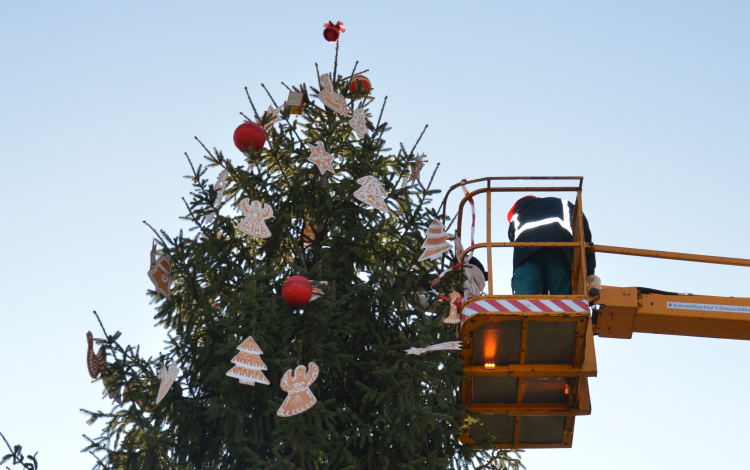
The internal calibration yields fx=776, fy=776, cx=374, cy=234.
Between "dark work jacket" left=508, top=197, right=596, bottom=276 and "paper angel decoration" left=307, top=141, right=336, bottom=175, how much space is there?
2255 mm

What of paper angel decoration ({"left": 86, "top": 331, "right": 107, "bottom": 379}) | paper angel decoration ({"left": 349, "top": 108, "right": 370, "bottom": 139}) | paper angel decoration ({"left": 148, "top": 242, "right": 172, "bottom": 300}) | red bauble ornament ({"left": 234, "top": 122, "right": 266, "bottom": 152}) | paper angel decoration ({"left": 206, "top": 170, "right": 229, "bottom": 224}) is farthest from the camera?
paper angel decoration ({"left": 349, "top": 108, "right": 370, "bottom": 139})

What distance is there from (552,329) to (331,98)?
3886mm

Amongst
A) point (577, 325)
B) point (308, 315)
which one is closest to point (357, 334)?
point (308, 315)

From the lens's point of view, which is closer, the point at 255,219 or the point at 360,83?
the point at 255,219

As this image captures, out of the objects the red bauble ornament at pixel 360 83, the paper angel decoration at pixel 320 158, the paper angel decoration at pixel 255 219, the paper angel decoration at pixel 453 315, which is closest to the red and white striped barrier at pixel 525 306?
the paper angel decoration at pixel 453 315

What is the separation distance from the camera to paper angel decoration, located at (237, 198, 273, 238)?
819 cm

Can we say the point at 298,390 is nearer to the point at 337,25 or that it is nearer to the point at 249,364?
the point at 249,364

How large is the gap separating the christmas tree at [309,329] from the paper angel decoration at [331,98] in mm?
27

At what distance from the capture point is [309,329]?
7.89 meters

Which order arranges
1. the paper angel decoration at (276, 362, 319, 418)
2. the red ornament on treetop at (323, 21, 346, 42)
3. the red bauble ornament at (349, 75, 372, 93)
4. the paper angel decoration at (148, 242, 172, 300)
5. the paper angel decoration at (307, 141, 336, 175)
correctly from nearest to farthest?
the paper angel decoration at (276, 362, 319, 418) < the paper angel decoration at (148, 242, 172, 300) < the paper angel decoration at (307, 141, 336, 175) < the red ornament on treetop at (323, 21, 346, 42) < the red bauble ornament at (349, 75, 372, 93)

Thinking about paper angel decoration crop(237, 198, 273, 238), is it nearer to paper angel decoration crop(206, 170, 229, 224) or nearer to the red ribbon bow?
paper angel decoration crop(206, 170, 229, 224)

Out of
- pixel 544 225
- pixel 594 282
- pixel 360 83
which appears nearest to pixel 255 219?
pixel 360 83

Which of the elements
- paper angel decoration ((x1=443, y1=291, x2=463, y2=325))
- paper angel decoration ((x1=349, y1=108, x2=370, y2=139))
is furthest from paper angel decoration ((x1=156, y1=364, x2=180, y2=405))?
paper angel decoration ((x1=349, y1=108, x2=370, y2=139))

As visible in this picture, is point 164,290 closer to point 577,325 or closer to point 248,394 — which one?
point 248,394
